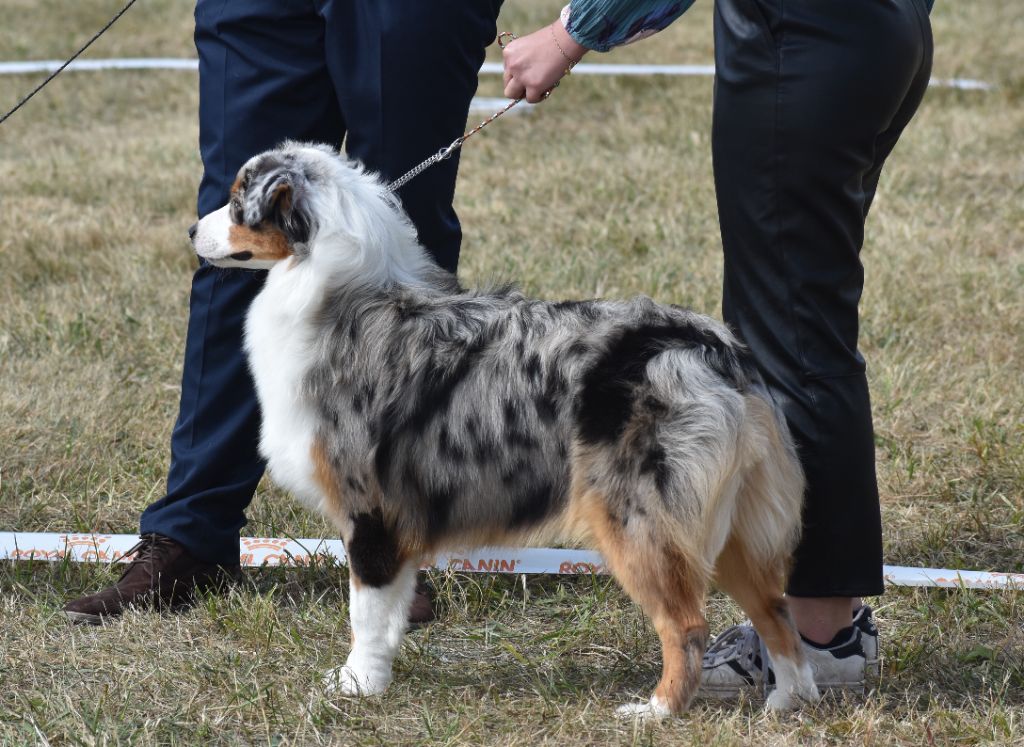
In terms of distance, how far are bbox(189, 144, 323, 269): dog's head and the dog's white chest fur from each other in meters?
0.06

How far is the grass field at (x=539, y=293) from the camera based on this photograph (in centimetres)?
294

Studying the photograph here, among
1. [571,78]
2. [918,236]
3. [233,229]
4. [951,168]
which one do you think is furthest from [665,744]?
[571,78]

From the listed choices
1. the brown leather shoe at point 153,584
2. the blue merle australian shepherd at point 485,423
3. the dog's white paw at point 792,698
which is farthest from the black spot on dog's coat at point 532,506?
the brown leather shoe at point 153,584

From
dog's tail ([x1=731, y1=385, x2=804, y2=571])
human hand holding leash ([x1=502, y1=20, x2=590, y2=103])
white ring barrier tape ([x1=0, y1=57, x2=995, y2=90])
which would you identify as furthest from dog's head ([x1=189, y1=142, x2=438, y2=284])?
white ring barrier tape ([x1=0, y1=57, x2=995, y2=90])

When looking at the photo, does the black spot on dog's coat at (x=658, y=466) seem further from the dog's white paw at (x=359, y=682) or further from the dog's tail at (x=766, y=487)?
the dog's white paw at (x=359, y=682)

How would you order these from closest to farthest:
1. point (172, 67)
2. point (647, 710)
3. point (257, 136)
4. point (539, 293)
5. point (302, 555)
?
point (647, 710) < point (257, 136) < point (302, 555) < point (539, 293) < point (172, 67)

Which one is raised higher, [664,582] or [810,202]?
[810,202]

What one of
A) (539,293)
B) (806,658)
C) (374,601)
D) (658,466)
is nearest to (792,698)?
(806,658)

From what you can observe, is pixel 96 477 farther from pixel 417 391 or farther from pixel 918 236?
pixel 918 236

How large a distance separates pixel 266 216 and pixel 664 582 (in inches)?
46.8

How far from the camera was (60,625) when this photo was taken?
11.2 ft

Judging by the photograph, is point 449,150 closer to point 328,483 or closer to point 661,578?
point 328,483

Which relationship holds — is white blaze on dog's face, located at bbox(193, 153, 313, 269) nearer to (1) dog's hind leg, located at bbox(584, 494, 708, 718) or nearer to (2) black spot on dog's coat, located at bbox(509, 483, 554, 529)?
(2) black spot on dog's coat, located at bbox(509, 483, 554, 529)

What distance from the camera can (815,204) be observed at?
2691 millimetres
